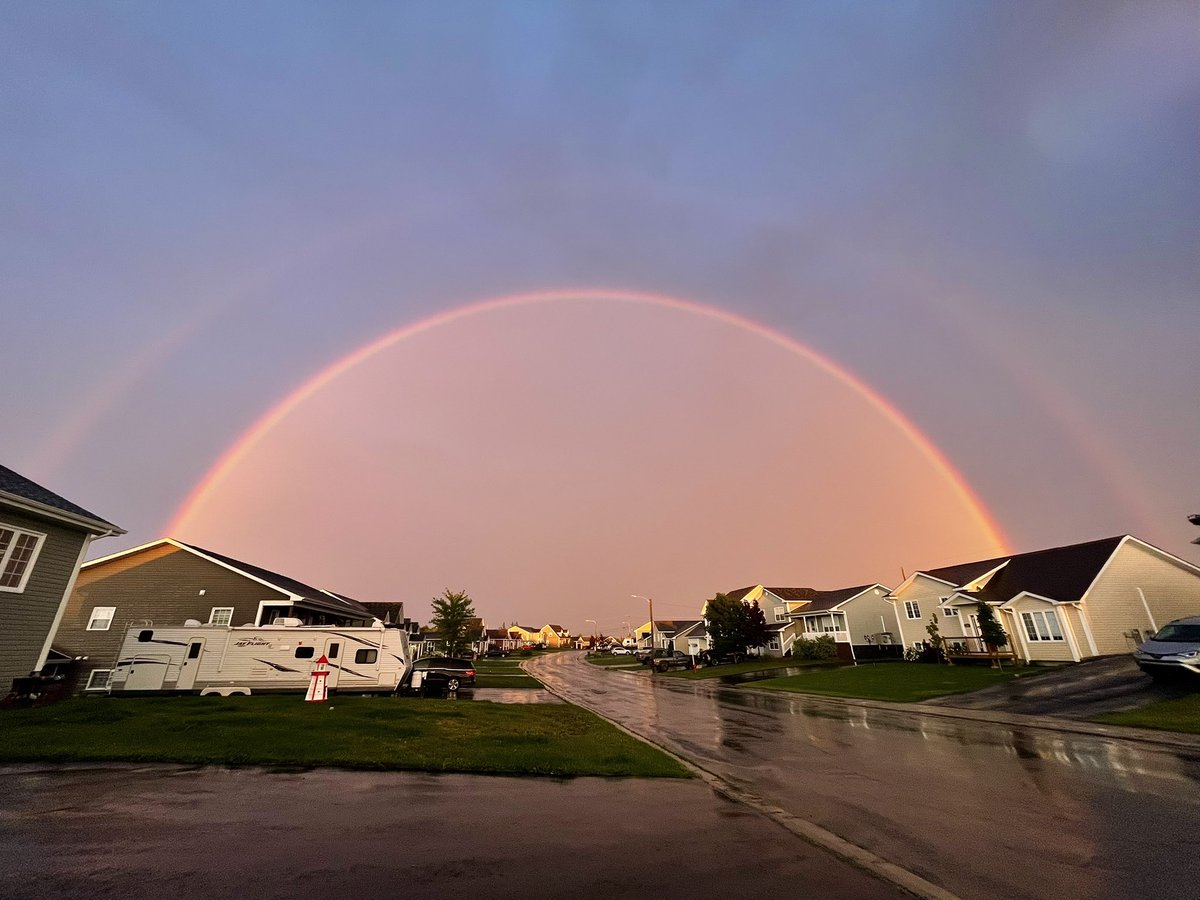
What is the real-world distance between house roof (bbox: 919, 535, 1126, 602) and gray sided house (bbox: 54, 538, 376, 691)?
5068 centimetres

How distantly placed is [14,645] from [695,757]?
74.8ft

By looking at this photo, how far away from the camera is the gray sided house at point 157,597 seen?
31.4 meters

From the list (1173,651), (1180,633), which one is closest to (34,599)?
(1173,651)

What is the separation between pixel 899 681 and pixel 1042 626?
1204 cm

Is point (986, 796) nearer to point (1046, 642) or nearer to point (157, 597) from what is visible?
point (1046, 642)

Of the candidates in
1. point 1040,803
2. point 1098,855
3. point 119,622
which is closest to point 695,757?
point 1040,803

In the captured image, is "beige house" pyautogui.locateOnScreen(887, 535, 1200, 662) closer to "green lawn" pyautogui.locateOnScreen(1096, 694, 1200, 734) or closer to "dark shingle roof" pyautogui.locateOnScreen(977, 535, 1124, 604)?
"dark shingle roof" pyautogui.locateOnScreen(977, 535, 1124, 604)

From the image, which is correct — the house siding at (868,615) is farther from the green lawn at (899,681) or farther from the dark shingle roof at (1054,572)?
the green lawn at (899,681)

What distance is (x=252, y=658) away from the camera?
25750 mm

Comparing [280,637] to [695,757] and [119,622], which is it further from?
[695,757]

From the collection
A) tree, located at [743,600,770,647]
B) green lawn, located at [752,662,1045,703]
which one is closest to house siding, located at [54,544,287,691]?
green lawn, located at [752,662,1045,703]

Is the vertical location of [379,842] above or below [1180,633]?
below

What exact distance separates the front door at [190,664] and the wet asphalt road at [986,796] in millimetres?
21198

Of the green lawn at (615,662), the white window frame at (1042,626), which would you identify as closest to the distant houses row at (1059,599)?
the white window frame at (1042,626)
